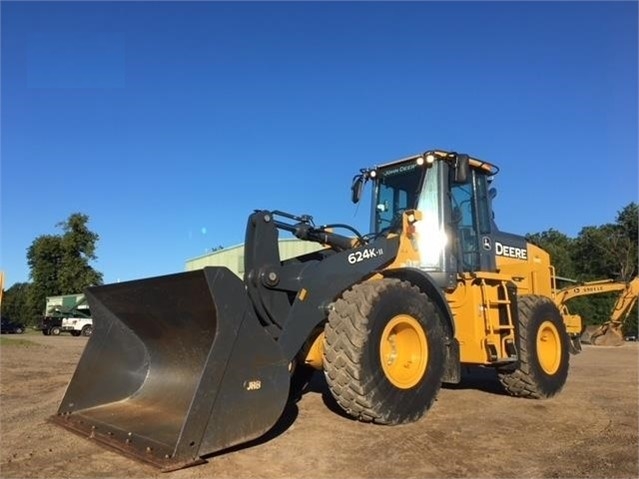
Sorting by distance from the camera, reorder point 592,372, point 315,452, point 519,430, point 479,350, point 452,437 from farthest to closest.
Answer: point 592,372 → point 479,350 → point 519,430 → point 452,437 → point 315,452

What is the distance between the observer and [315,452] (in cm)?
502

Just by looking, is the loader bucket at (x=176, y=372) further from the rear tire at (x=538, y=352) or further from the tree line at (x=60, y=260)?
the tree line at (x=60, y=260)

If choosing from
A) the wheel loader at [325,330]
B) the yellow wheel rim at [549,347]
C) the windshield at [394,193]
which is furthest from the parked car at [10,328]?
the yellow wheel rim at [549,347]

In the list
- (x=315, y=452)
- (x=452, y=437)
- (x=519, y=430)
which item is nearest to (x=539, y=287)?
(x=519, y=430)

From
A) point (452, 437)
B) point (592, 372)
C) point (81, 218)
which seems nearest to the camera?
point (452, 437)

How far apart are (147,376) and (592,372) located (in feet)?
31.2

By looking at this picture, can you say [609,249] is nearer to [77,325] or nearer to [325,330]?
[77,325]

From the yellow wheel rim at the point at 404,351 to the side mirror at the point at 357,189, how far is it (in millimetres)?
2895

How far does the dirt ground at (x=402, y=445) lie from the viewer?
4.56 m

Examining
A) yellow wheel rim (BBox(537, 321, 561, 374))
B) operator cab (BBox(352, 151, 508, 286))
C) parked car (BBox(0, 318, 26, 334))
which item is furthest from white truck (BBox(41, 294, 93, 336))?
yellow wheel rim (BBox(537, 321, 561, 374))

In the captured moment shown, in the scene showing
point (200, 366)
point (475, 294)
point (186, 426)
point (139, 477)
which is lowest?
point (139, 477)

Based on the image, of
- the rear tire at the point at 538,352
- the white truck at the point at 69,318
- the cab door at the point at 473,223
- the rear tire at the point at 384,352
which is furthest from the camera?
the white truck at the point at 69,318

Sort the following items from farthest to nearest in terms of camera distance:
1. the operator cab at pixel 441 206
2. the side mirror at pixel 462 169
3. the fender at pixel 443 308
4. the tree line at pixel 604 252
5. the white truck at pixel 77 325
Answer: the tree line at pixel 604 252 → the white truck at pixel 77 325 → the operator cab at pixel 441 206 → the side mirror at pixel 462 169 → the fender at pixel 443 308

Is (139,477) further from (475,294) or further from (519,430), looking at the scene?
(475,294)
